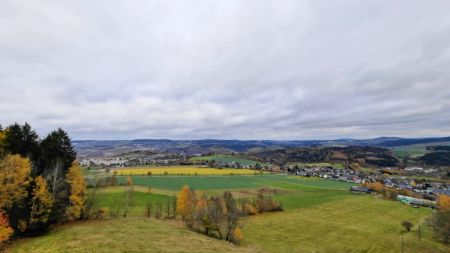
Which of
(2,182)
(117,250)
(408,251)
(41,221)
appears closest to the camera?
(117,250)

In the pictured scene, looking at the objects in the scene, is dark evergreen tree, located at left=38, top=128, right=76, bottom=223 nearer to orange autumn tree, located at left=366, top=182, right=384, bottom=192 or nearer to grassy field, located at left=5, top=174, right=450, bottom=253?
grassy field, located at left=5, top=174, right=450, bottom=253

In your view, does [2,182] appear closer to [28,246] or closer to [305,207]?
[28,246]

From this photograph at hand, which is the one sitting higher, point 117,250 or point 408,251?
point 117,250

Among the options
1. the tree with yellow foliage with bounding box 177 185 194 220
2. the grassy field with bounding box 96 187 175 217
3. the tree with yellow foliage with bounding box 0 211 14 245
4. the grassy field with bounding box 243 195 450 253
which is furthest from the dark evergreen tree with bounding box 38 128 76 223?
the grassy field with bounding box 243 195 450 253

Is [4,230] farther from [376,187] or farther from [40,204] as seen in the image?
Result: [376,187]

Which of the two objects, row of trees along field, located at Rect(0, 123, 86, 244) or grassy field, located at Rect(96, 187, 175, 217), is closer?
row of trees along field, located at Rect(0, 123, 86, 244)

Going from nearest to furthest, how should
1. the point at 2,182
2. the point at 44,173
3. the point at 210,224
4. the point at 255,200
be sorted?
the point at 2,182 < the point at 44,173 < the point at 210,224 < the point at 255,200

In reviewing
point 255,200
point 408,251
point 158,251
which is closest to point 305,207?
point 255,200
